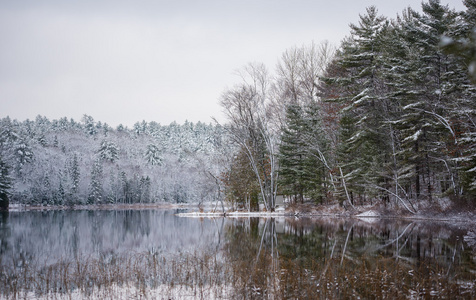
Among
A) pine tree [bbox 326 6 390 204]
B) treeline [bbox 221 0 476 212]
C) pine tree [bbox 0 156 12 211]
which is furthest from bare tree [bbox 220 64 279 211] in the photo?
pine tree [bbox 0 156 12 211]

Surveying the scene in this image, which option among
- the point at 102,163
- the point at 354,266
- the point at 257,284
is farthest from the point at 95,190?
the point at 257,284

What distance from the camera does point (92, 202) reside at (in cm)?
8375

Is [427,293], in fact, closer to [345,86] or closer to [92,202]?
[345,86]

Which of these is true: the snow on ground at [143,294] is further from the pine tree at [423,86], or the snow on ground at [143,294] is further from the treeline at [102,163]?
the treeline at [102,163]

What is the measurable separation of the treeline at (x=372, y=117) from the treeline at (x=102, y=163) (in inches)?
307

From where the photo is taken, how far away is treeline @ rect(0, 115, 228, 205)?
77.6 m

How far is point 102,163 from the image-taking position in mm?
109750

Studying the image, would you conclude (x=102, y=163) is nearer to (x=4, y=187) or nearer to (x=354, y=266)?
(x=4, y=187)

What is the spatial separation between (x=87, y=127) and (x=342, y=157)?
127122 mm

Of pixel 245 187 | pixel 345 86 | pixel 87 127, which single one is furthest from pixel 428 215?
pixel 87 127

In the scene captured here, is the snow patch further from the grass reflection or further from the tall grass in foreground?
the tall grass in foreground

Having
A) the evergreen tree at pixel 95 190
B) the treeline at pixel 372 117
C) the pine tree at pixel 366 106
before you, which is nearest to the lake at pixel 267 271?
the treeline at pixel 372 117

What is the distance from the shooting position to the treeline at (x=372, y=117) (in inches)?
898

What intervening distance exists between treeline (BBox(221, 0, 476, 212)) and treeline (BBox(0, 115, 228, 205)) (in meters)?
7.81
